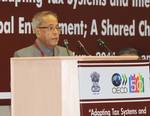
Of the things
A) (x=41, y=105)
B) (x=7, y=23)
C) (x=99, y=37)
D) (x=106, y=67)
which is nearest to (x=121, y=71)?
(x=106, y=67)

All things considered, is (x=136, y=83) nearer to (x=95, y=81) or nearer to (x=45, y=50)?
(x=95, y=81)

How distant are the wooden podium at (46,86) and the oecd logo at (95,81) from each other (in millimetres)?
78

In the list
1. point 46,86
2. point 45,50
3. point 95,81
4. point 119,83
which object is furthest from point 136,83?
point 45,50

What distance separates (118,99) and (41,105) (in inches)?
15.0

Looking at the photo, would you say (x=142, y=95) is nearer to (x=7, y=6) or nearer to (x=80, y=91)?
(x=80, y=91)

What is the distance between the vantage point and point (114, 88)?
2.44 meters

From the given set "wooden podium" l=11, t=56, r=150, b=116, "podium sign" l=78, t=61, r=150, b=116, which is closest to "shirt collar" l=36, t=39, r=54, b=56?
"wooden podium" l=11, t=56, r=150, b=116

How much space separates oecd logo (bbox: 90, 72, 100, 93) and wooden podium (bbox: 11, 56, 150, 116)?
8 cm

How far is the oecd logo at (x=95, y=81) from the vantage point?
7.83ft

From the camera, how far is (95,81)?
2.40 meters

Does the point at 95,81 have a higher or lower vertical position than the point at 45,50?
lower

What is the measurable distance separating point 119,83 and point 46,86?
0.36 meters

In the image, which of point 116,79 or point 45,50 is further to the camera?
point 45,50

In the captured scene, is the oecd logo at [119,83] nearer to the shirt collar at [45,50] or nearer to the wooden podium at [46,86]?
the wooden podium at [46,86]
